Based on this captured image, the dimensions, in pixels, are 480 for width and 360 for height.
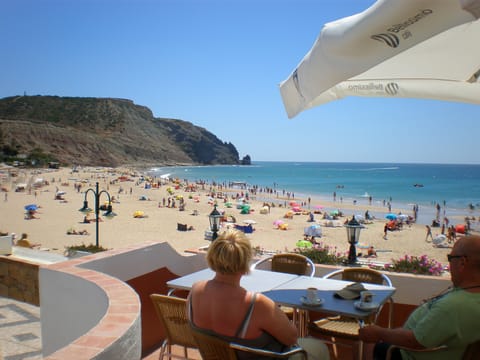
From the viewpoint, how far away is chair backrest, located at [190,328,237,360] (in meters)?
1.76

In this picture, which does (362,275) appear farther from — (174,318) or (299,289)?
(174,318)

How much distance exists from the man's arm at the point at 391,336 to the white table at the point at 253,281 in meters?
0.85

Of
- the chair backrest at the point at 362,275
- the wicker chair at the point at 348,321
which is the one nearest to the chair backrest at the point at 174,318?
the wicker chair at the point at 348,321

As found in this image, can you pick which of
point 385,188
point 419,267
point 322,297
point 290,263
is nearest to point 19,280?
point 290,263

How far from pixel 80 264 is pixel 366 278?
2236 mm

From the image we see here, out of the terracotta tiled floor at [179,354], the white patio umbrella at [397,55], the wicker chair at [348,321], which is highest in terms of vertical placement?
the white patio umbrella at [397,55]

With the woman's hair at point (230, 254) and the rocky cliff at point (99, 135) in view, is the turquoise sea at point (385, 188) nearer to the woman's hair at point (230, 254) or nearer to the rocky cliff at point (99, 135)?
the rocky cliff at point (99, 135)

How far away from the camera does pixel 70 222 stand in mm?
19219

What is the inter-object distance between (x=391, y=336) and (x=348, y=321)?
0.96 meters

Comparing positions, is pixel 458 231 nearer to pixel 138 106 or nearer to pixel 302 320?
pixel 302 320

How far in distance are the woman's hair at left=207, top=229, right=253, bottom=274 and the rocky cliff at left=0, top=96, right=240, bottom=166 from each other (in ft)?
243

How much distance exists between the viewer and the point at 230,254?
1.83 metres

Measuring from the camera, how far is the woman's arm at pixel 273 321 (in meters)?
1.76

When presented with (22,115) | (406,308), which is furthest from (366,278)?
(22,115)
